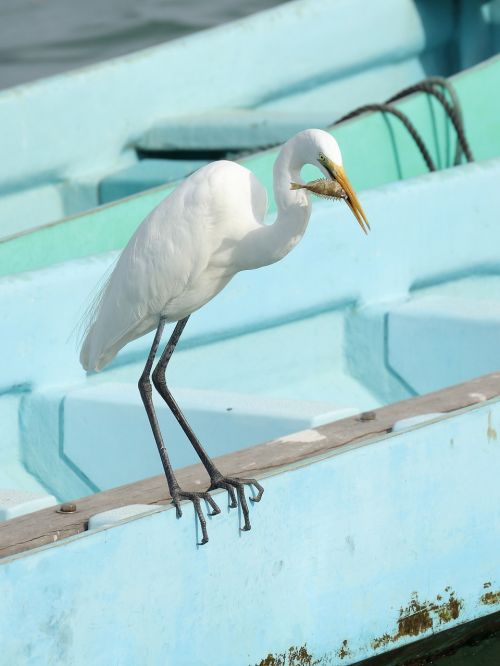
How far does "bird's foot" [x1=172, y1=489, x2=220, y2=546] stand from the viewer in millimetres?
2348

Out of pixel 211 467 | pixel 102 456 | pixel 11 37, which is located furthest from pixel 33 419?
pixel 11 37

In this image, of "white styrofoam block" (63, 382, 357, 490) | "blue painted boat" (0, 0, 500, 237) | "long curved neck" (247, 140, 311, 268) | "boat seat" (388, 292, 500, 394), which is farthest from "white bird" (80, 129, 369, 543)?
"blue painted boat" (0, 0, 500, 237)

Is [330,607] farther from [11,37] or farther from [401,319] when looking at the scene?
[11,37]

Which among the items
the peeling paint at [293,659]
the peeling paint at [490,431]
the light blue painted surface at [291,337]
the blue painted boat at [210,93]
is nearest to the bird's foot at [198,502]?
the peeling paint at [293,659]

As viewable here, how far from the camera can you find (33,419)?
343 cm

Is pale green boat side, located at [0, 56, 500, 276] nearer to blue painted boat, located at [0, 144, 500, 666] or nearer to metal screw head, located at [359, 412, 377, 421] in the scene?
blue painted boat, located at [0, 144, 500, 666]

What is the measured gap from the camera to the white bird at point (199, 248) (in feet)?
8.19

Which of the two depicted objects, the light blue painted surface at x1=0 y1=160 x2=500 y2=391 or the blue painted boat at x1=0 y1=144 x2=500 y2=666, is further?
the light blue painted surface at x1=0 y1=160 x2=500 y2=391

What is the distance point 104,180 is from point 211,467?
9.39 ft

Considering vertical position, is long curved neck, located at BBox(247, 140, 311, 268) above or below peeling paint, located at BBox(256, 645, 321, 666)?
above

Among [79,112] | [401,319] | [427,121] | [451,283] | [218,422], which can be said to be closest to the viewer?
[218,422]

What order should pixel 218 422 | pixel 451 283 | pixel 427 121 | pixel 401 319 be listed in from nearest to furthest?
pixel 218 422 < pixel 401 319 < pixel 451 283 < pixel 427 121

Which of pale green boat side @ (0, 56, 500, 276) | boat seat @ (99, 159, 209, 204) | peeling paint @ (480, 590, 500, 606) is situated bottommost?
peeling paint @ (480, 590, 500, 606)

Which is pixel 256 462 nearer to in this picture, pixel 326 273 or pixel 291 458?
pixel 291 458
